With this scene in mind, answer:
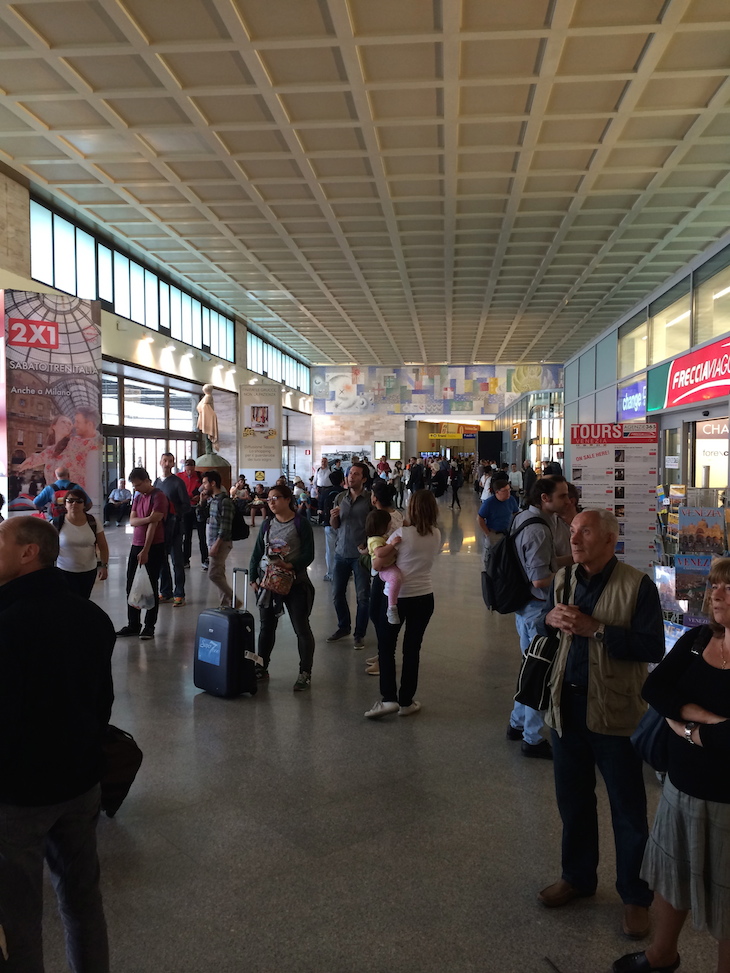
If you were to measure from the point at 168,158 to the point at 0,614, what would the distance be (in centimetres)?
1204

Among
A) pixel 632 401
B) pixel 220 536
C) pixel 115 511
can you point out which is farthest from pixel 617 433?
pixel 115 511

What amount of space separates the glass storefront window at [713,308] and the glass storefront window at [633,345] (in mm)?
3047

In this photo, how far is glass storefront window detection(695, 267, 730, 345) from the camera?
12156 mm

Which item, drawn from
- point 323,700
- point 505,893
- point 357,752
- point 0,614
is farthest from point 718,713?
point 323,700

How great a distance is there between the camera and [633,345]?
58.9 feet

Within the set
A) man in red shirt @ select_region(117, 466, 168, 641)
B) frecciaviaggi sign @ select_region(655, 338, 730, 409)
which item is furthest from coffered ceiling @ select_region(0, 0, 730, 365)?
man in red shirt @ select_region(117, 466, 168, 641)

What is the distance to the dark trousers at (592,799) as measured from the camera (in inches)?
106

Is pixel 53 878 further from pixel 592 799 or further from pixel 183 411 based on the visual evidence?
pixel 183 411

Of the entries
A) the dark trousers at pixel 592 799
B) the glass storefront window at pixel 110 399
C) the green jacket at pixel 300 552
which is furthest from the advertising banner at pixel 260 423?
the dark trousers at pixel 592 799

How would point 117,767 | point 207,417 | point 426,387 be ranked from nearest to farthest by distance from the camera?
point 117,767, point 207,417, point 426,387

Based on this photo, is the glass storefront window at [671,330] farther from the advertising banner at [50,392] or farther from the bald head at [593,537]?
the bald head at [593,537]

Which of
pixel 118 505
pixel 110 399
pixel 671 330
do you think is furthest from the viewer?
pixel 110 399

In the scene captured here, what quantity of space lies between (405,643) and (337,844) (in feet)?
5.88

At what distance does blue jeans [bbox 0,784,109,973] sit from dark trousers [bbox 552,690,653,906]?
183 cm
